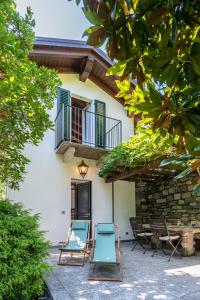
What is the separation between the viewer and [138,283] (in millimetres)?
4531

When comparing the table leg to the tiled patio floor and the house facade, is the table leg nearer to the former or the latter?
the tiled patio floor

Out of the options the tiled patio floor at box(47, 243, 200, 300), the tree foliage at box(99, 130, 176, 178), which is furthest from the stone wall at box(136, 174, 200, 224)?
the tiled patio floor at box(47, 243, 200, 300)

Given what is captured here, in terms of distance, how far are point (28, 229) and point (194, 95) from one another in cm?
363

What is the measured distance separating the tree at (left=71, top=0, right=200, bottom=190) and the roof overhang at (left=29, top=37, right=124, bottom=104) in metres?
7.14

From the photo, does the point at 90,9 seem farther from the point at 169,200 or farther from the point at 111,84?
the point at 111,84

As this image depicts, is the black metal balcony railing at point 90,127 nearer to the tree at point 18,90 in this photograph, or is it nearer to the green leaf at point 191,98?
the tree at point 18,90

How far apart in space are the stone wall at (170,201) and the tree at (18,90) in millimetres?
5037

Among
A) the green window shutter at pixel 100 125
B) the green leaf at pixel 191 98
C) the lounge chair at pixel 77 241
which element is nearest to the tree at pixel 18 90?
the lounge chair at pixel 77 241

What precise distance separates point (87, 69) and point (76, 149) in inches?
121

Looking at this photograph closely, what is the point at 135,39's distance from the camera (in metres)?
1.25

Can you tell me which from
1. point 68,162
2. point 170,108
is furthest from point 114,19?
point 68,162

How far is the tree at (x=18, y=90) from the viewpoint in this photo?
3.79 meters

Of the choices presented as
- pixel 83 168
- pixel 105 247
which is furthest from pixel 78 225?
pixel 83 168

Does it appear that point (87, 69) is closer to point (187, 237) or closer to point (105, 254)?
point (187, 237)
